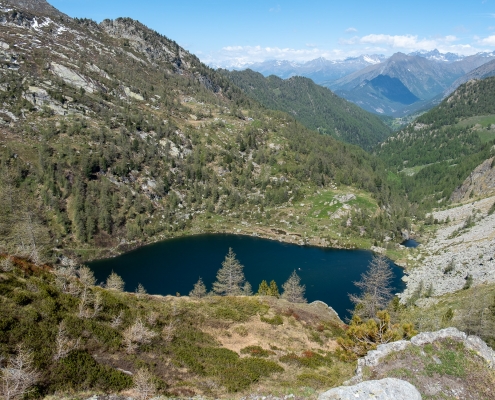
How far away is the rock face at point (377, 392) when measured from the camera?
54.3ft

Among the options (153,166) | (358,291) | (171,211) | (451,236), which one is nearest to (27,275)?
(358,291)

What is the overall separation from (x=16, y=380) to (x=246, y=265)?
108 m

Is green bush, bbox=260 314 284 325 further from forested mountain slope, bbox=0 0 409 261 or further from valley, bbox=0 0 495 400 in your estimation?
forested mountain slope, bbox=0 0 409 261

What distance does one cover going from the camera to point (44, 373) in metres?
17.8

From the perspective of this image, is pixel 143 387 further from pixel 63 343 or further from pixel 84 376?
pixel 63 343

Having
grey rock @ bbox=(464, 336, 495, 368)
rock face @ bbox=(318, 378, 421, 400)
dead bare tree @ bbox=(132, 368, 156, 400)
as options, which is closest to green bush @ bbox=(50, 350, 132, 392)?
dead bare tree @ bbox=(132, 368, 156, 400)

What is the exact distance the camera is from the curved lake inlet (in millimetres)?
104312

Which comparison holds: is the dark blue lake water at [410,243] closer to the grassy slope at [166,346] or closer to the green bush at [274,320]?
the grassy slope at [166,346]

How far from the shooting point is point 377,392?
1677 cm

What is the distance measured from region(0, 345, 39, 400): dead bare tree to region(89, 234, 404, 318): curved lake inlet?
85755 mm

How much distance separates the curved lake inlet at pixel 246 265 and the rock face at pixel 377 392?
78569mm

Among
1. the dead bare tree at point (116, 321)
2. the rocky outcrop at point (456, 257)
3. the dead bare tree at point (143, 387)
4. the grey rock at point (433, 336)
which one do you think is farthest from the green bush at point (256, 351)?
the rocky outcrop at point (456, 257)

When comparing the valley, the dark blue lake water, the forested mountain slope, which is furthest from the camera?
the dark blue lake water

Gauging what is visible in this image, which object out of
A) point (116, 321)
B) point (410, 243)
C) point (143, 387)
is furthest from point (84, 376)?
point (410, 243)
